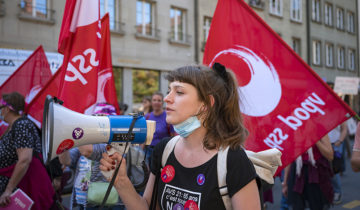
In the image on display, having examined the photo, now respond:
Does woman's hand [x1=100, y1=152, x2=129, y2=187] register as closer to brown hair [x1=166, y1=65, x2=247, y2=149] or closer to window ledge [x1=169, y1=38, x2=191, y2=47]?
brown hair [x1=166, y1=65, x2=247, y2=149]

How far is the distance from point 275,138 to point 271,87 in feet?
1.57

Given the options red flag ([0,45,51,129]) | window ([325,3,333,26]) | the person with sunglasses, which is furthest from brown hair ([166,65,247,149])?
window ([325,3,333,26])

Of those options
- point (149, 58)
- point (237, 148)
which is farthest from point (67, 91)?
point (149, 58)

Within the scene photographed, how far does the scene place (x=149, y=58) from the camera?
1448 centimetres

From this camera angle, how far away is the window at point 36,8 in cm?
1098

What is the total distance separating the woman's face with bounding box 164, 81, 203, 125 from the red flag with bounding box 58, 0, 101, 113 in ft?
5.02

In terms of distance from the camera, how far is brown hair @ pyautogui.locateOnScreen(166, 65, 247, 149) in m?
1.73

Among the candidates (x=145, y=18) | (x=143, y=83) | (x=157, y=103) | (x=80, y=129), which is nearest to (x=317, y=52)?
(x=145, y=18)

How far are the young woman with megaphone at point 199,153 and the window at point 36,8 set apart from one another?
35.4 ft

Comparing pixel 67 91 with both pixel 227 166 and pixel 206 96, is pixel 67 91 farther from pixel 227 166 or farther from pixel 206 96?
pixel 227 166

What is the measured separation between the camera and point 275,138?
10.1ft

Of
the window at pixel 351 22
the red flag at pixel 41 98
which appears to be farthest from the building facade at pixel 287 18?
the red flag at pixel 41 98

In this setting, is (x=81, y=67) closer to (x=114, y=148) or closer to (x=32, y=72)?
(x=114, y=148)

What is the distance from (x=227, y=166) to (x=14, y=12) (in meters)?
11.0
